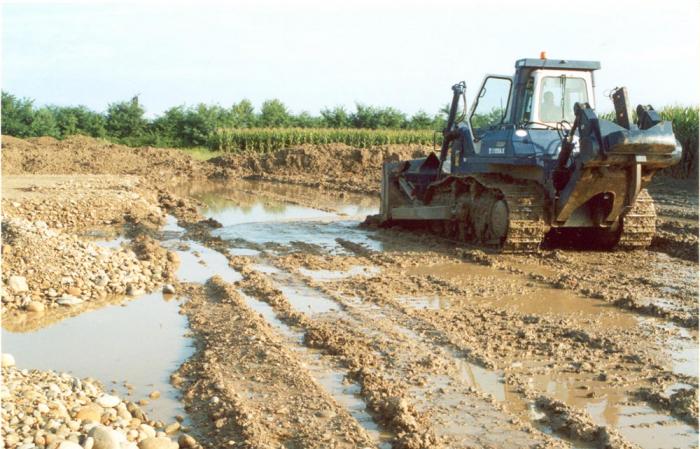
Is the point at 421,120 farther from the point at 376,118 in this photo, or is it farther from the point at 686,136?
the point at 686,136

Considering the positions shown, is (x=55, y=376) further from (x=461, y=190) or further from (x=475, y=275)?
(x=461, y=190)

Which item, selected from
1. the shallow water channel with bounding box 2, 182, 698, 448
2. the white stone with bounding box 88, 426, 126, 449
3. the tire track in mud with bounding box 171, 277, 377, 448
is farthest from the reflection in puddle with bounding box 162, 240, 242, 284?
the white stone with bounding box 88, 426, 126, 449

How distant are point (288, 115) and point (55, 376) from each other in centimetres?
3896

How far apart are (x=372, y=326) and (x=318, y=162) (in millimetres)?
23450

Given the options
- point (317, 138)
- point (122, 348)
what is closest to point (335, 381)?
point (122, 348)

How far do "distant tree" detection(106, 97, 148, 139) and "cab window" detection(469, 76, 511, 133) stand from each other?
1243 inches

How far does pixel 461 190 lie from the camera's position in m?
13.3

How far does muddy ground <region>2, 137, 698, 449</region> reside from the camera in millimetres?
5105

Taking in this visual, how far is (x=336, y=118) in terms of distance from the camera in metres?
44.0

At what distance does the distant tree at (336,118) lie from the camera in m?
43.8

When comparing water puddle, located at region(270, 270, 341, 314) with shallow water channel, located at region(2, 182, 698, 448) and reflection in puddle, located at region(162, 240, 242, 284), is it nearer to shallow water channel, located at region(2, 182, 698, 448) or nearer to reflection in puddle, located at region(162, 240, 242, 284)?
shallow water channel, located at region(2, 182, 698, 448)

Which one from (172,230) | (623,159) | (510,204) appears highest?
(623,159)

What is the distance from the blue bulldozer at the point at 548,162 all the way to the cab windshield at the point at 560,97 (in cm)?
1

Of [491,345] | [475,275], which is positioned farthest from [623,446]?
[475,275]
